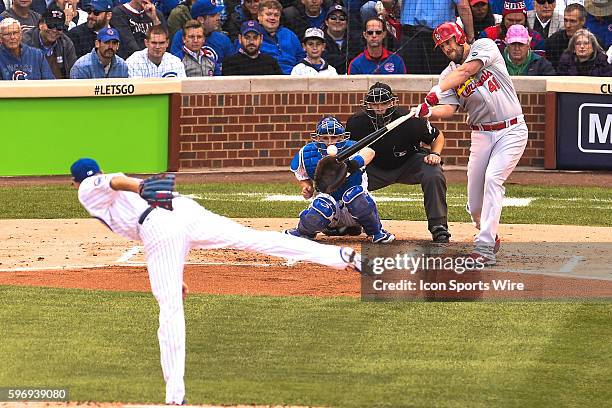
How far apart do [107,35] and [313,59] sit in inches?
101

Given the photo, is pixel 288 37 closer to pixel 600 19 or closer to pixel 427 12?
A: pixel 427 12

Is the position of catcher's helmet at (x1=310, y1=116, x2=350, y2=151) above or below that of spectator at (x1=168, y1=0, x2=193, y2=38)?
below

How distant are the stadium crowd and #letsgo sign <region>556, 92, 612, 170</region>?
1.55ft

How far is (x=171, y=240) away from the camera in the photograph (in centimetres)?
712

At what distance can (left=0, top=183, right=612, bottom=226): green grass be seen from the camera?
14.4 meters

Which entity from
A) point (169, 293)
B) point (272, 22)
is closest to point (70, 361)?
point (169, 293)

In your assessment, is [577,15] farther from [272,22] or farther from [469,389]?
[469,389]

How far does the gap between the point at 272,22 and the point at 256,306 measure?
738 centimetres

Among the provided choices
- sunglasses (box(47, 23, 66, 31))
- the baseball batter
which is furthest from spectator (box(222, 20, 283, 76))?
the baseball batter

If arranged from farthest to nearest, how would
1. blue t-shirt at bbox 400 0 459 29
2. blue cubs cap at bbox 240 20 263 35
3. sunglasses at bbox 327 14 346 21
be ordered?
sunglasses at bbox 327 14 346 21 < blue t-shirt at bbox 400 0 459 29 < blue cubs cap at bbox 240 20 263 35

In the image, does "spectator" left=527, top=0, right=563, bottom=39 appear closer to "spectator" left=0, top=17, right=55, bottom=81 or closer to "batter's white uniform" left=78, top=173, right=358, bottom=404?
"spectator" left=0, top=17, right=55, bottom=81

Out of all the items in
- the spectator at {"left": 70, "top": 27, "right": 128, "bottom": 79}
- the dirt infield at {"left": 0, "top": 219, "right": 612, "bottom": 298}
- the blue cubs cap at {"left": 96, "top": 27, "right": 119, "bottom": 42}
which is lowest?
the dirt infield at {"left": 0, "top": 219, "right": 612, "bottom": 298}

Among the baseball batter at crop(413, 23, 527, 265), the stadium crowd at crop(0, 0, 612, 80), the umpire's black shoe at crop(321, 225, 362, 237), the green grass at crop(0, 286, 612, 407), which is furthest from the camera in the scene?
the stadium crowd at crop(0, 0, 612, 80)

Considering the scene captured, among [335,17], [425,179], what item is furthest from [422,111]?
[335,17]
